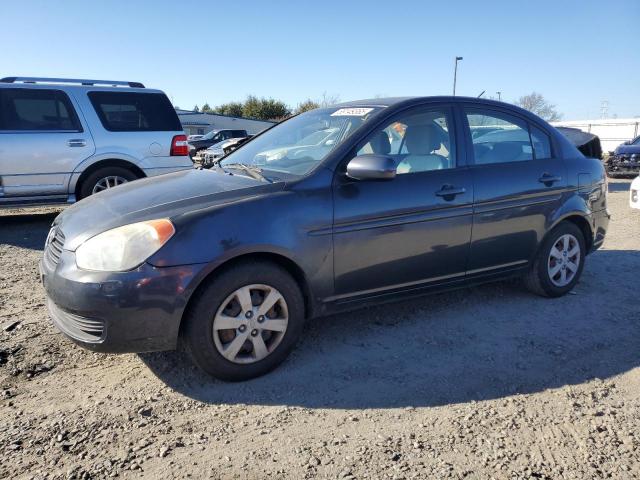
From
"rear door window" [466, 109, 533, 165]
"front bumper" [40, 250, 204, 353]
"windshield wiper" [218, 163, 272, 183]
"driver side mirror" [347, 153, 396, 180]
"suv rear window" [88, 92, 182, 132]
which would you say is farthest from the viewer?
"suv rear window" [88, 92, 182, 132]

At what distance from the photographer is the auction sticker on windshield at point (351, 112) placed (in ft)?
12.4

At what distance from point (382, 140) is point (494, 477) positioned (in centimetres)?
227

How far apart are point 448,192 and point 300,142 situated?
1.18m

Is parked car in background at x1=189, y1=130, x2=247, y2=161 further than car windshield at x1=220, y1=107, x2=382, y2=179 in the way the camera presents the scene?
Yes

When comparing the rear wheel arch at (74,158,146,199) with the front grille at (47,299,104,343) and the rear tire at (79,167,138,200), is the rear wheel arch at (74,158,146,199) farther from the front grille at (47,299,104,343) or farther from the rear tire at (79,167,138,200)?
the front grille at (47,299,104,343)

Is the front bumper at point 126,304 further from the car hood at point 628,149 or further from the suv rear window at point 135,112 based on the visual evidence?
the car hood at point 628,149

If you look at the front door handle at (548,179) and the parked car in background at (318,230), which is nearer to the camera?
the parked car in background at (318,230)

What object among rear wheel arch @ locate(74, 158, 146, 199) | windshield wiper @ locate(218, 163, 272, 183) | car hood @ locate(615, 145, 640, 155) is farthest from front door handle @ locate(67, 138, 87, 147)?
car hood @ locate(615, 145, 640, 155)

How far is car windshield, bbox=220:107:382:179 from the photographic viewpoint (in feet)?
11.6

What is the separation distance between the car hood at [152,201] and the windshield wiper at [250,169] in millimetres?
68

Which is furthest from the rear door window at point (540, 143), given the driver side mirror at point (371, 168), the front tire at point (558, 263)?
the driver side mirror at point (371, 168)

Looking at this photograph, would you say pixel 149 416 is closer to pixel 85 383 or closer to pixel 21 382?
pixel 85 383

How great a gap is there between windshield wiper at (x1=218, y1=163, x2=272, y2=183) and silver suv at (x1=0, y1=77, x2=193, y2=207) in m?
3.89

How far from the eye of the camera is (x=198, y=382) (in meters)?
3.08
